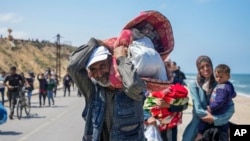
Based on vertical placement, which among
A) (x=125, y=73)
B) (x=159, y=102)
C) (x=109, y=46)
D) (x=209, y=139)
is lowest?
(x=209, y=139)

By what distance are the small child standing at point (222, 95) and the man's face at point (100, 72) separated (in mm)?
2157

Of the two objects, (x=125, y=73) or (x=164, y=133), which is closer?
(x=125, y=73)

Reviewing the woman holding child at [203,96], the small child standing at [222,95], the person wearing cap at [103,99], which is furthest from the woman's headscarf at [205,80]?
the person wearing cap at [103,99]

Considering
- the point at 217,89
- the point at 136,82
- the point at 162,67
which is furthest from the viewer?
the point at 217,89

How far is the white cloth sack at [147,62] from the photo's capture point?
3215mm

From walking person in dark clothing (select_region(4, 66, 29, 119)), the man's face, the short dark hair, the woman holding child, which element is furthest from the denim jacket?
walking person in dark clothing (select_region(4, 66, 29, 119))

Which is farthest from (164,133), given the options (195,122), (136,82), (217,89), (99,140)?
(136,82)

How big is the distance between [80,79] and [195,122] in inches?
94.4

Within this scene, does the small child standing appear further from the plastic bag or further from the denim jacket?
the plastic bag

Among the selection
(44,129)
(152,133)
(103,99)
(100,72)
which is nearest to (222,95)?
(152,133)

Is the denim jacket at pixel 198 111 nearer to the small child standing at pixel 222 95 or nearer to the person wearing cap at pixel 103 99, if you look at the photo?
the small child standing at pixel 222 95

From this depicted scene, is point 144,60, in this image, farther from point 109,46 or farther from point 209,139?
point 209,139

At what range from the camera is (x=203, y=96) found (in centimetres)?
535

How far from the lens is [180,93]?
5.26 m
